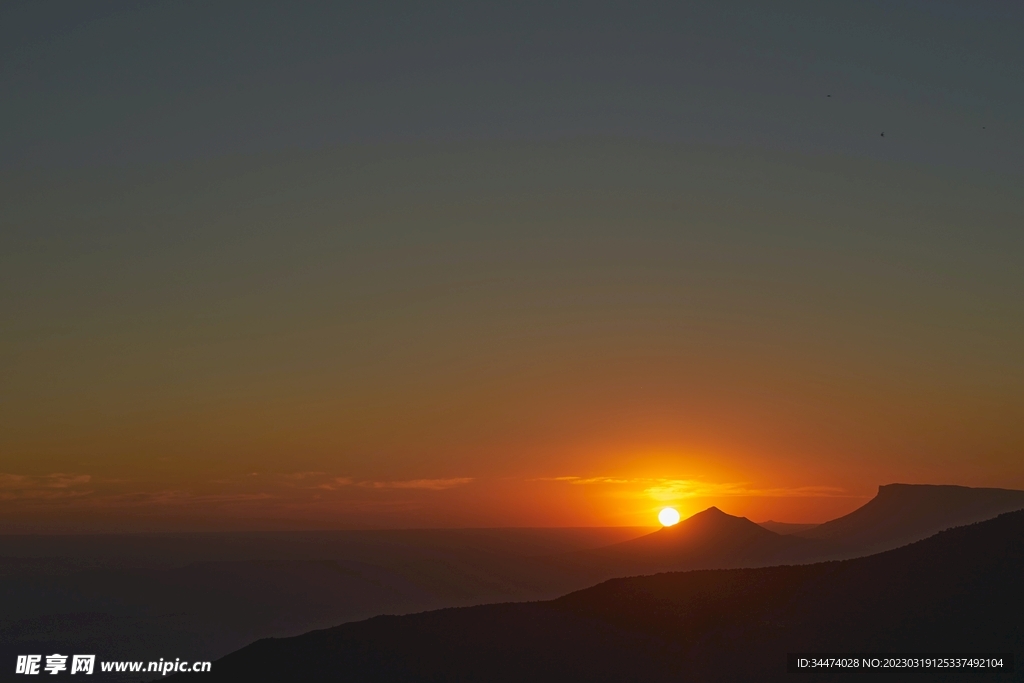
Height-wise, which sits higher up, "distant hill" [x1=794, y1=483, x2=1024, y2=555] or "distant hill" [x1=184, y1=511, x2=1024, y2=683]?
"distant hill" [x1=794, y1=483, x2=1024, y2=555]

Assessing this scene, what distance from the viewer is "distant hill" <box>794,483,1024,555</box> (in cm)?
14475

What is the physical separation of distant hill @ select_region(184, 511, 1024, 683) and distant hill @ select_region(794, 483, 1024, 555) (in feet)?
319

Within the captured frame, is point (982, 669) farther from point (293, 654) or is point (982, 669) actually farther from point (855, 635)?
point (293, 654)

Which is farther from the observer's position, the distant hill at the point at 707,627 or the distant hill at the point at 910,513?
the distant hill at the point at 910,513

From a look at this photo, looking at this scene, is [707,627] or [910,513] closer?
[707,627]

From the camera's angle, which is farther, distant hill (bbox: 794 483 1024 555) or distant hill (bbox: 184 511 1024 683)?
distant hill (bbox: 794 483 1024 555)

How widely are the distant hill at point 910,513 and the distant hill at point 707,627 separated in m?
97.4

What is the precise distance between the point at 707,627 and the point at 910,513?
13717cm

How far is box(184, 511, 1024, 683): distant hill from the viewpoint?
41250 mm

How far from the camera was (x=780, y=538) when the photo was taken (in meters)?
181

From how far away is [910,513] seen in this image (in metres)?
164

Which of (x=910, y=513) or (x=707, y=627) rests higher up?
(x=910, y=513)

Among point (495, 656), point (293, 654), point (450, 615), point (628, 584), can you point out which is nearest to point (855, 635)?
point (628, 584)

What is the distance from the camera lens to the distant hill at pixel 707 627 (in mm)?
41250
